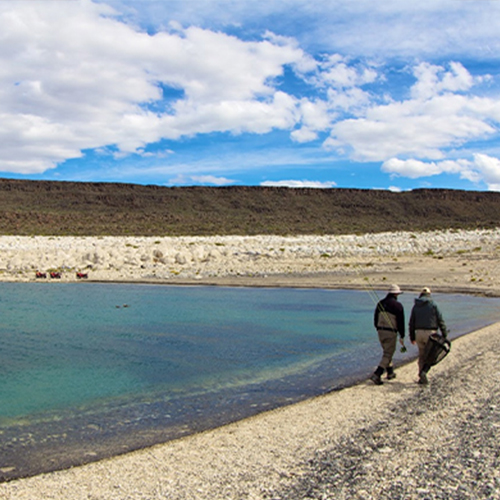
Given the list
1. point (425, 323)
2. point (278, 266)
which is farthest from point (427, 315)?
point (278, 266)

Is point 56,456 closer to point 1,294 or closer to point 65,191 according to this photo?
point 1,294

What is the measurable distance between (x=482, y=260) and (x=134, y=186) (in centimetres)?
8711

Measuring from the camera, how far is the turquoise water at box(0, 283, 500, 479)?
7902 millimetres

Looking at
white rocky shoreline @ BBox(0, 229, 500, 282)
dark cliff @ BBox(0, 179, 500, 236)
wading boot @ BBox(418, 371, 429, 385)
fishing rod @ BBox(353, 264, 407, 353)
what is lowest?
wading boot @ BBox(418, 371, 429, 385)

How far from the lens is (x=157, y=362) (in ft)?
38.5

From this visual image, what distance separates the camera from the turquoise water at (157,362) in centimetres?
790

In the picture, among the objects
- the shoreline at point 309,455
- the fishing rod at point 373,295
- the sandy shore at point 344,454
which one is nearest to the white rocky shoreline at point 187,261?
the fishing rod at point 373,295

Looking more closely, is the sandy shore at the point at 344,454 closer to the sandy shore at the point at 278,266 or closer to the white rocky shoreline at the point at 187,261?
the sandy shore at the point at 278,266

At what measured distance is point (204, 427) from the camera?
7.91 metres

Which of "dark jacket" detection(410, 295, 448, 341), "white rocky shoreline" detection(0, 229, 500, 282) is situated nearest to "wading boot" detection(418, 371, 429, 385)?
"dark jacket" detection(410, 295, 448, 341)

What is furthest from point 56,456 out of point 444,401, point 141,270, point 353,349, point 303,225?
point 303,225

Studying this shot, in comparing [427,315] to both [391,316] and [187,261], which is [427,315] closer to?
[391,316]

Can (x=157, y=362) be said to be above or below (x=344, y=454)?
above

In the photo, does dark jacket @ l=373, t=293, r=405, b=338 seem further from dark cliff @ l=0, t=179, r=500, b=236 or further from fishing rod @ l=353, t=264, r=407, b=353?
dark cliff @ l=0, t=179, r=500, b=236
